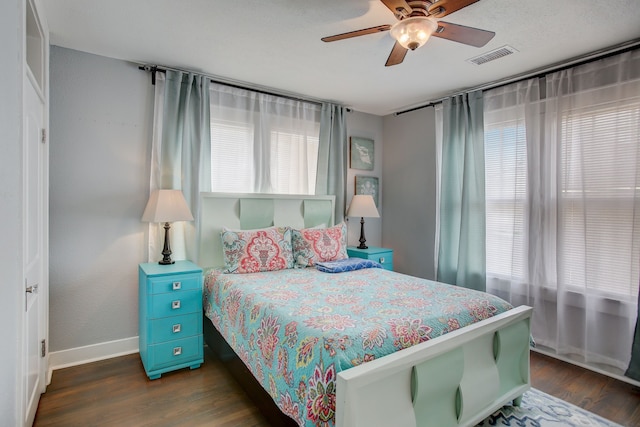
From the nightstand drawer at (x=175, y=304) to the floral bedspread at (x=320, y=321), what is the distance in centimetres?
13

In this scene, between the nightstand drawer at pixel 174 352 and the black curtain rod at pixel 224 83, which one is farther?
the black curtain rod at pixel 224 83

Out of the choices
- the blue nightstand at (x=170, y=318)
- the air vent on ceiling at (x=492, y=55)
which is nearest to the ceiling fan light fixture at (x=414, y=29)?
the air vent on ceiling at (x=492, y=55)

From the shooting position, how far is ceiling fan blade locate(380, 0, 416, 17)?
1.67 meters

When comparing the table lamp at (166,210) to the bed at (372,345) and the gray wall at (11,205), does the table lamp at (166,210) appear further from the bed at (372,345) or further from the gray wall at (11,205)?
the gray wall at (11,205)

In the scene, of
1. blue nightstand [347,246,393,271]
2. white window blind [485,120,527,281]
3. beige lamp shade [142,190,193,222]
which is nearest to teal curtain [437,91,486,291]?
white window blind [485,120,527,281]

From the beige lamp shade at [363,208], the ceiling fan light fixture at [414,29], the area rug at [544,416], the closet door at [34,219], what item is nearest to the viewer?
the closet door at [34,219]

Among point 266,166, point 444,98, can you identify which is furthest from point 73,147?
point 444,98

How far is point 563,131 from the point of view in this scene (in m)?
2.86

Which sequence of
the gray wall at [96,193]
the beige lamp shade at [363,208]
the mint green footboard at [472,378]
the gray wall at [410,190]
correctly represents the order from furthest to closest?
the gray wall at [410,190] < the beige lamp shade at [363,208] < the gray wall at [96,193] < the mint green footboard at [472,378]

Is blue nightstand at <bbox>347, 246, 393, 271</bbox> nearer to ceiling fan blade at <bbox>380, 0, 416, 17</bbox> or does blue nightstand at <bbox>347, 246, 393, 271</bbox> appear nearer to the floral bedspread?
the floral bedspread

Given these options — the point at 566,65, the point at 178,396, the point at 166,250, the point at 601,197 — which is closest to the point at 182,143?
the point at 166,250

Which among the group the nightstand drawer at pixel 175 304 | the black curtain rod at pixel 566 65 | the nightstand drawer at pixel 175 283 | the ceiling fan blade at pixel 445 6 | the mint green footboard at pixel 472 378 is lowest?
the mint green footboard at pixel 472 378

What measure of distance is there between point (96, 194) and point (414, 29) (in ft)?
8.77

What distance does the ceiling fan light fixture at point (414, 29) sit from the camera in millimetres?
1795
